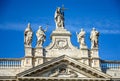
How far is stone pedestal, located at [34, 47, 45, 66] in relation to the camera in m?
36.0

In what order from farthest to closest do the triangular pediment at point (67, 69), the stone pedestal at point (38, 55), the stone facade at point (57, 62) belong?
1. the stone pedestal at point (38, 55)
2. the triangular pediment at point (67, 69)
3. the stone facade at point (57, 62)

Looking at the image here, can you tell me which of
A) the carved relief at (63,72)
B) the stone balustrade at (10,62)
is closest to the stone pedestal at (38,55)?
the stone balustrade at (10,62)

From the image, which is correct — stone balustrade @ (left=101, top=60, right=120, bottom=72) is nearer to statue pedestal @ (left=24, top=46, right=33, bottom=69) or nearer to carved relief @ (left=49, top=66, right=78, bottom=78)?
carved relief @ (left=49, top=66, right=78, bottom=78)

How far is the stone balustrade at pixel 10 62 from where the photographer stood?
3621 centimetres

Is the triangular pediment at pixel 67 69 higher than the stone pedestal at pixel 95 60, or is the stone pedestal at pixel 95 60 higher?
the stone pedestal at pixel 95 60

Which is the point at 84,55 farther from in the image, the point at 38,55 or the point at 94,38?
the point at 38,55

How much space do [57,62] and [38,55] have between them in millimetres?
1893

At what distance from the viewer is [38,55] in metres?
36.2

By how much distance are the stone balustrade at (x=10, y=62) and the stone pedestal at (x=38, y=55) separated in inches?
55.3

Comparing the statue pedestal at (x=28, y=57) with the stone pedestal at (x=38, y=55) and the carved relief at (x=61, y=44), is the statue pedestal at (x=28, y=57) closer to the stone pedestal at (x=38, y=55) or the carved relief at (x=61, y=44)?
the stone pedestal at (x=38, y=55)

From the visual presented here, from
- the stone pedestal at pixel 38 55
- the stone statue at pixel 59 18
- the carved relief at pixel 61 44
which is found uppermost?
the stone statue at pixel 59 18

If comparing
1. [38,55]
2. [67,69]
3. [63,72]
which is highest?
[38,55]

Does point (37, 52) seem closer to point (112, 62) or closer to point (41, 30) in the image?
point (41, 30)

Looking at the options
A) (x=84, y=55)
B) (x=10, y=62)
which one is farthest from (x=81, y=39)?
(x=10, y=62)
